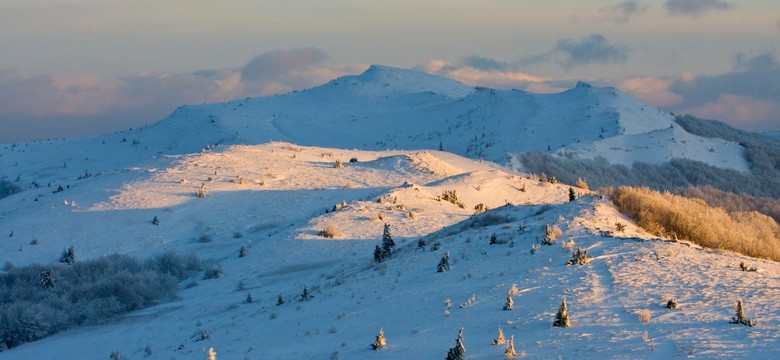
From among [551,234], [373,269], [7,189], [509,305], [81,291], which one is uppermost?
[551,234]

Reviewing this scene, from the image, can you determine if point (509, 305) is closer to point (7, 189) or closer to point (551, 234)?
point (551, 234)

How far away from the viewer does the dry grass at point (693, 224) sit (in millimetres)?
16688

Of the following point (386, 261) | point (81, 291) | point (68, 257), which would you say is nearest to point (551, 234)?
point (386, 261)

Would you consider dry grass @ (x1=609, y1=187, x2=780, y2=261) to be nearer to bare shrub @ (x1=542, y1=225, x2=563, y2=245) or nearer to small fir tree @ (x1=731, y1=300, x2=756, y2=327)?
bare shrub @ (x1=542, y1=225, x2=563, y2=245)

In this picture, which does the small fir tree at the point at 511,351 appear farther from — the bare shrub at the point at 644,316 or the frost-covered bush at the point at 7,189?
the frost-covered bush at the point at 7,189

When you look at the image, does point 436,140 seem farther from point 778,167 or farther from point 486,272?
point 486,272

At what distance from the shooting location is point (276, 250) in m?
21.4

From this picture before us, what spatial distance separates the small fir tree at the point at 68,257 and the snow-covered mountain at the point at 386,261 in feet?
1.15

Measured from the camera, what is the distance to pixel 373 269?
16906 mm

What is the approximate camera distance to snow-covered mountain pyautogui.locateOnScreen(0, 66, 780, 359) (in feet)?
33.4

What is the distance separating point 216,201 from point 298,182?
12.8 ft

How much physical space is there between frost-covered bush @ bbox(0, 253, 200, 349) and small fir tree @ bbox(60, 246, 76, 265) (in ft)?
3.43

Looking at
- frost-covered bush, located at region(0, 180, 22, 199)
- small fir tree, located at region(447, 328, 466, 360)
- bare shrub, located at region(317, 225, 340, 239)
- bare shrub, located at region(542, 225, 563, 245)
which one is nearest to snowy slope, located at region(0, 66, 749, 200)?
frost-covered bush, located at region(0, 180, 22, 199)

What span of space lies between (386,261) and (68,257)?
31.6 ft
